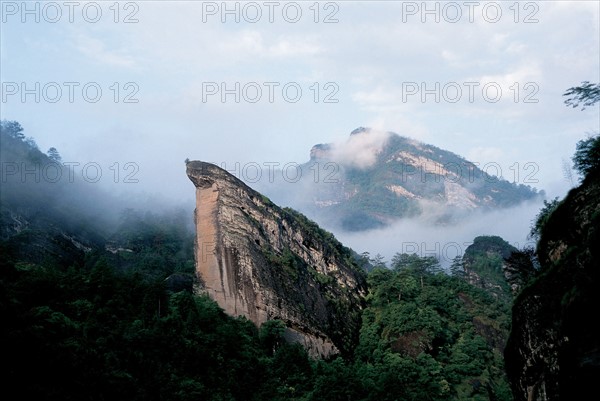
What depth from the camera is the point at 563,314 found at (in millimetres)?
15570

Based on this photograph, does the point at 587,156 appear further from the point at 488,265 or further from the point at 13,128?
the point at 13,128

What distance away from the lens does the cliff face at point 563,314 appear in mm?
13805

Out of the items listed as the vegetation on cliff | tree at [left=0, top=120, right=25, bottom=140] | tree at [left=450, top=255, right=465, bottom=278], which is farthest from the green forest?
tree at [left=0, top=120, right=25, bottom=140]

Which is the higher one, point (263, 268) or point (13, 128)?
point (13, 128)

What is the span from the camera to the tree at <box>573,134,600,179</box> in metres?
21.8

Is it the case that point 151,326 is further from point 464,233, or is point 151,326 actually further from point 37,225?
point 464,233

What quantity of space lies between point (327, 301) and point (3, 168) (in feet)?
197

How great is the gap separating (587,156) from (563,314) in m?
10.4

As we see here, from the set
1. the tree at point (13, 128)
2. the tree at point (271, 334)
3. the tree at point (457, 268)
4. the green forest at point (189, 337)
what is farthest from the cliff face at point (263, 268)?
the tree at point (13, 128)

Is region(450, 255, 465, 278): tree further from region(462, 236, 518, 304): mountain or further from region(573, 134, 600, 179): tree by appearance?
region(573, 134, 600, 179): tree

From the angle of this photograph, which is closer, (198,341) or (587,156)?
(587,156)

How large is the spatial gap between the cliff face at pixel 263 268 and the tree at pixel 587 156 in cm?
3143

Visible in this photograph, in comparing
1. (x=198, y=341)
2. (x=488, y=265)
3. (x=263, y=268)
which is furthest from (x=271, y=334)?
(x=488, y=265)

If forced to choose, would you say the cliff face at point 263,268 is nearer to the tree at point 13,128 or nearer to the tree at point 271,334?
the tree at point 271,334
